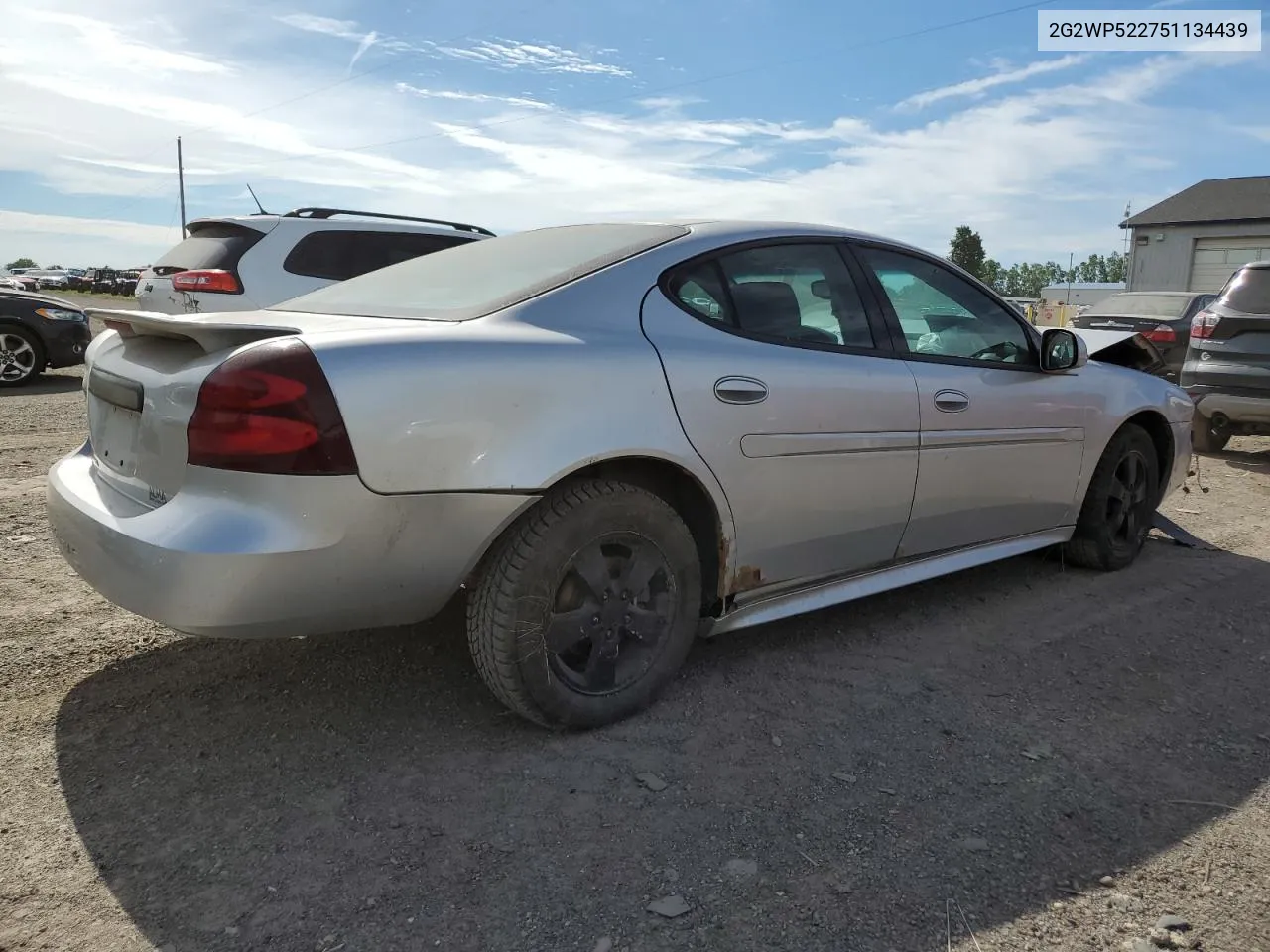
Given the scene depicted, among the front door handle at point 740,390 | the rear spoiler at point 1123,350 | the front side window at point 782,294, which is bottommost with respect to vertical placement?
the front door handle at point 740,390

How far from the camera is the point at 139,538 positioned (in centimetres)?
236

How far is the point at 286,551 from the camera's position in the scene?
226 cm

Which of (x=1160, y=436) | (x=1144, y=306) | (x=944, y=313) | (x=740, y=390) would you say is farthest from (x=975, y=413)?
(x=1144, y=306)

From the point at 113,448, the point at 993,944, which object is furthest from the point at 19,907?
the point at 993,944

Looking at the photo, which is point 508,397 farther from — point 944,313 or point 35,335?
point 35,335

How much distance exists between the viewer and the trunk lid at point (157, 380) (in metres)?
2.41

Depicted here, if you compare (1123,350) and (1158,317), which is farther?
(1158,317)

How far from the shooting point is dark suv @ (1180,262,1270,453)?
7637 mm

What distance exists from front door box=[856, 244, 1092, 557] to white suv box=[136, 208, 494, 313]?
5193 mm

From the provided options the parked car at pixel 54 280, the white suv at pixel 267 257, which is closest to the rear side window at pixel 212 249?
the white suv at pixel 267 257

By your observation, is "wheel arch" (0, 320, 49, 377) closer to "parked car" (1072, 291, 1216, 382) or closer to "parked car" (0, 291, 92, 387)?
"parked car" (0, 291, 92, 387)

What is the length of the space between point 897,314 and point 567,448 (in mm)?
1616

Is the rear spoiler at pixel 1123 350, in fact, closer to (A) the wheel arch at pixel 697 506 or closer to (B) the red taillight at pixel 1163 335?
(A) the wheel arch at pixel 697 506

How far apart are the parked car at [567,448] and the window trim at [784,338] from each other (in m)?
0.01
